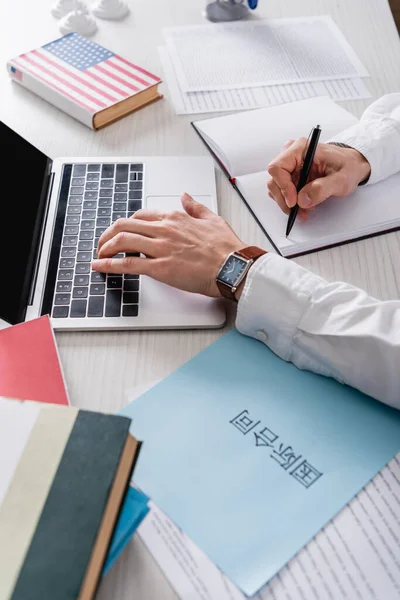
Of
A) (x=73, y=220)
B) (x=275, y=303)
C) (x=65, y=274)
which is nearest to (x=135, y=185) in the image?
(x=73, y=220)

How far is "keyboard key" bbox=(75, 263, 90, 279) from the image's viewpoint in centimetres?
90

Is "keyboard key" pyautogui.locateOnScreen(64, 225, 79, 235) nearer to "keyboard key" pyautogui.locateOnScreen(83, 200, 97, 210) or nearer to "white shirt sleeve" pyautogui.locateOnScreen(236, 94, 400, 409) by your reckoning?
"keyboard key" pyautogui.locateOnScreen(83, 200, 97, 210)

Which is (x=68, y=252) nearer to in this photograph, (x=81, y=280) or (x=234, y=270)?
(x=81, y=280)

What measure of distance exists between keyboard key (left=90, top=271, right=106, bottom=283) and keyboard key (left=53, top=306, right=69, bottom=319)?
0.21 feet

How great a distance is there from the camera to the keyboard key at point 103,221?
987 millimetres

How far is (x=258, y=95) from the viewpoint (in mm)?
1272

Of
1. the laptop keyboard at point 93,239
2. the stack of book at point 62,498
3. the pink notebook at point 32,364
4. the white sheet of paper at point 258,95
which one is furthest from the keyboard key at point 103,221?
the stack of book at point 62,498

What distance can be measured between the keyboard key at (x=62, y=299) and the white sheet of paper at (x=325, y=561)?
34cm

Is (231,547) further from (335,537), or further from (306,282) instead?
(306,282)

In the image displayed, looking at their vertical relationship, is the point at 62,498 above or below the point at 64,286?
above

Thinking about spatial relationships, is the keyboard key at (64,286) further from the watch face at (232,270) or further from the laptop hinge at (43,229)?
the watch face at (232,270)

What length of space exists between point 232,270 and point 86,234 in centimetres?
27

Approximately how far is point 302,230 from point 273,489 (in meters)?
0.46

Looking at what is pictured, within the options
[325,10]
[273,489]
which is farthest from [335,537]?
[325,10]
